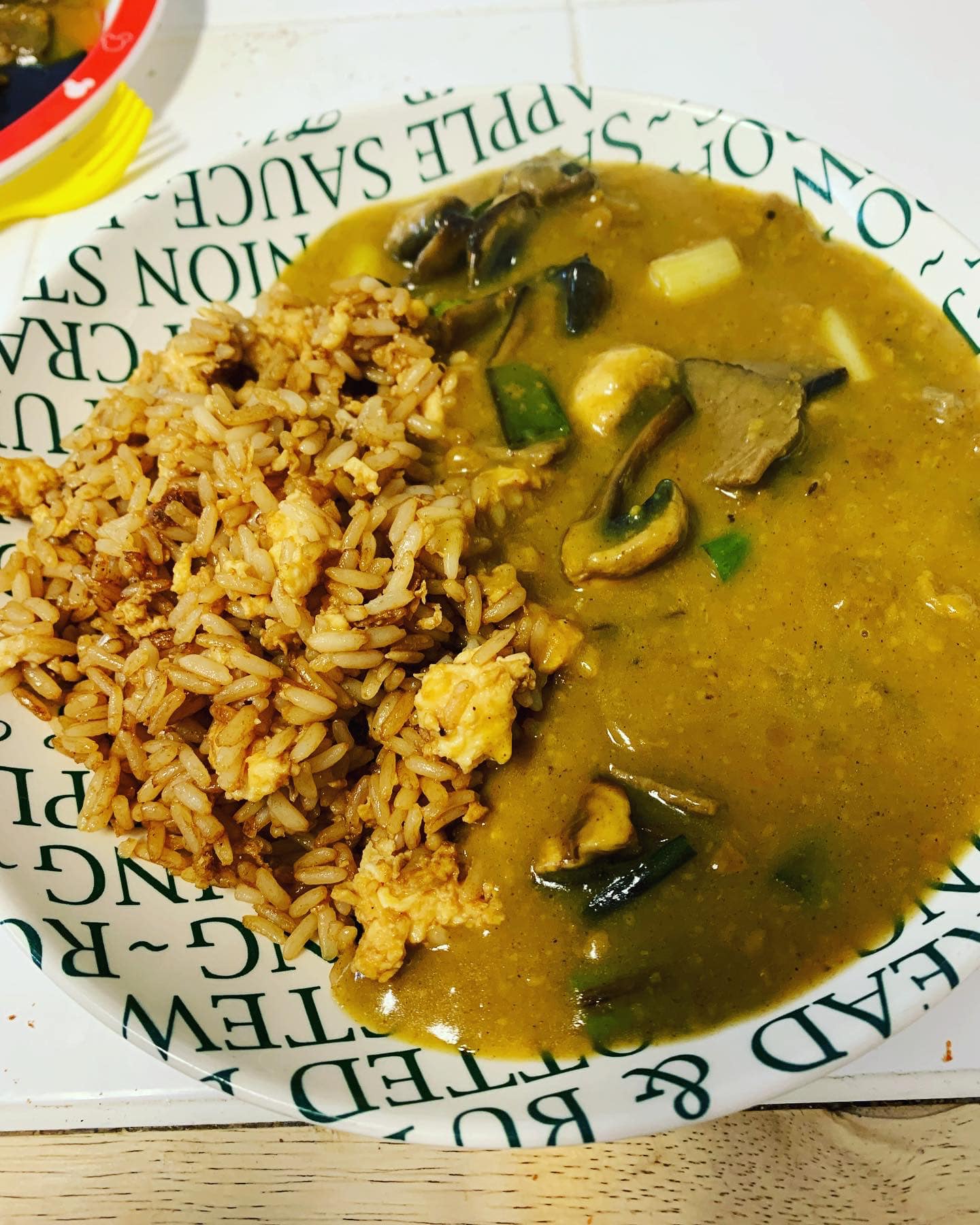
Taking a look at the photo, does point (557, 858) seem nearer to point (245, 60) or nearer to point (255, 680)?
point (255, 680)

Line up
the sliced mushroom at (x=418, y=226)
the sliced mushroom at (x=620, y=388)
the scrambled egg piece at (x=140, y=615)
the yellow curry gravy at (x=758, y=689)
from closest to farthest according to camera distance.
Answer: the yellow curry gravy at (x=758, y=689) < the scrambled egg piece at (x=140, y=615) < the sliced mushroom at (x=620, y=388) < the sliced mushroom at (x=418, y=226)

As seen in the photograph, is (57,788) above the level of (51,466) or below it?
below

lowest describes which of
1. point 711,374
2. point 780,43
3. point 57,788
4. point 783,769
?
point 783,769

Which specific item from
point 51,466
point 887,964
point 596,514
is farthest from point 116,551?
point 887,964

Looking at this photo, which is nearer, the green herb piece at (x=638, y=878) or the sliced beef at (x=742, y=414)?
the green herb piece at (x=638, y=878)

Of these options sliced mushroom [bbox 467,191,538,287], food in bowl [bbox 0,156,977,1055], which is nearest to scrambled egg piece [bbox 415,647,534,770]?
food in bowl [bbox 0,156,977,1055]

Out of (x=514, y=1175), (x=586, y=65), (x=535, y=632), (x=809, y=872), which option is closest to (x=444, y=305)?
(x=535, y=632)

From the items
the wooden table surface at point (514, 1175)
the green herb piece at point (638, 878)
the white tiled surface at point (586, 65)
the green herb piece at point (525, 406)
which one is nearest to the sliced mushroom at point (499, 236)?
the green herb piece at point (525, 406)

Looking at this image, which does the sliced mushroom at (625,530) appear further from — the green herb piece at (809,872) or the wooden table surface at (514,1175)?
the wooden table surface at (514,1175)
